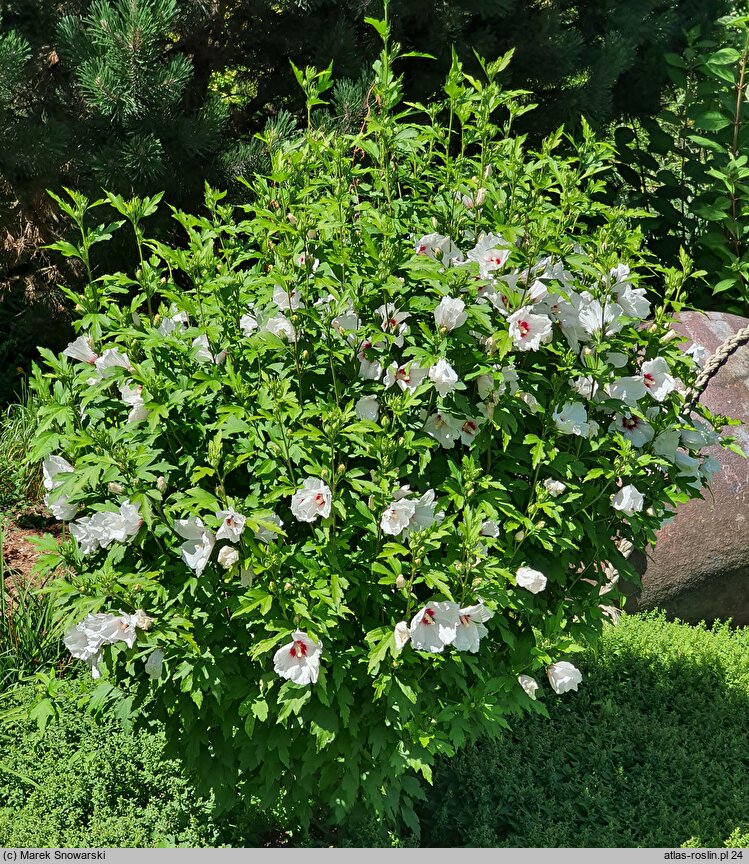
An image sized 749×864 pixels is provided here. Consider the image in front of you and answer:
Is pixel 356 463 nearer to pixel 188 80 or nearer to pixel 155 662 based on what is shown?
pixel 155 662

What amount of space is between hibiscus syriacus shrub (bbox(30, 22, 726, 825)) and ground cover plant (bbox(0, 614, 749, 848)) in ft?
1.69

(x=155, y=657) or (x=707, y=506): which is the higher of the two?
(x=155, y=657)

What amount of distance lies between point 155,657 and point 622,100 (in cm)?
557

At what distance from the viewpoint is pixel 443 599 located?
2639 millimetres

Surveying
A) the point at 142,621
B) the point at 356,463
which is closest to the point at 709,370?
the point at 356,463

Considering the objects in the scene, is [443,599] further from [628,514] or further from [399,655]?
[628,514]

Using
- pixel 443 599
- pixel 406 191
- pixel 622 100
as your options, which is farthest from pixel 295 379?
pixel 622 100

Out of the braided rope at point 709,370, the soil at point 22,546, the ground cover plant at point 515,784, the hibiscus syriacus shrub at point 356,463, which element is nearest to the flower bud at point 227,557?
the hibiscus syriacus shrub at point 356,463

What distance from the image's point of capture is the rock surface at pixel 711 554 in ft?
16.1

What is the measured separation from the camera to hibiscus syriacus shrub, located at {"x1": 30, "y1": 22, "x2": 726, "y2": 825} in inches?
102

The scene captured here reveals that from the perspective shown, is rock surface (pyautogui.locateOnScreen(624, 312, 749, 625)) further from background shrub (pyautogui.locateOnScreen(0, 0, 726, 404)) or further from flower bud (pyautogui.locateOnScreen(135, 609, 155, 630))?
flower bud (pyautogui.locateOnScreen(135, 609, 155, 630))

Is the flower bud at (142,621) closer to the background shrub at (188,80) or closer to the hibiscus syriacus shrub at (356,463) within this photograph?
the hibiscus syriacus shrub at (356,463)

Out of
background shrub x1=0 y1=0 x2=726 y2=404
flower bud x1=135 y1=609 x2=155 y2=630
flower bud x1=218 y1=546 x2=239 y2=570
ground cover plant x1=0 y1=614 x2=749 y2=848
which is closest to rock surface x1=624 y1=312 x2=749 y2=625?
ground cover plant x1=0 y1=614 x2=749 y2=848

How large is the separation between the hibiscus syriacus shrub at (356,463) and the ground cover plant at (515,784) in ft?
1.69
